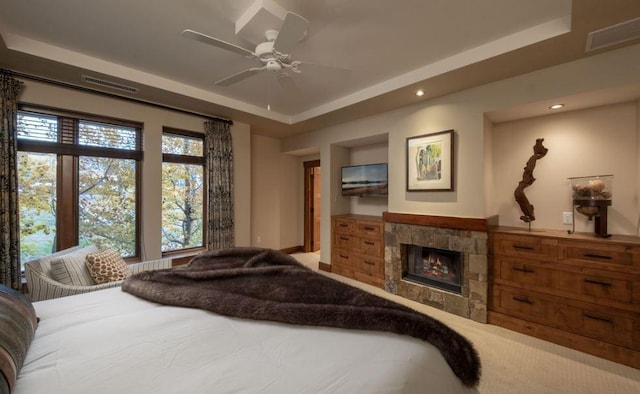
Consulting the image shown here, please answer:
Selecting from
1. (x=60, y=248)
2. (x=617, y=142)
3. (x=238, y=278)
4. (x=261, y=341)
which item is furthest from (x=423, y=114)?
(x=60, y=248)

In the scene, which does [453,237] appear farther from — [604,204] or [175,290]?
[175,290]

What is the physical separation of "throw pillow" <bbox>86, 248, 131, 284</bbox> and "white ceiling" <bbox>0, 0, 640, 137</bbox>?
1.89 meters

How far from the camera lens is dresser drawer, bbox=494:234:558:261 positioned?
2.35 meters

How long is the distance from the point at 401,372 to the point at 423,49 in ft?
8.58

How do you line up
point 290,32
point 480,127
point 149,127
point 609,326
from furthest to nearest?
1. point 149,127
2. point 480,127
3. point 609,326
4. point 290,32

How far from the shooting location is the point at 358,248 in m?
3.98

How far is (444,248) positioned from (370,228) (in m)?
1.12

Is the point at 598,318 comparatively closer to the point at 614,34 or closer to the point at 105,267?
Answer: the point at 614,34

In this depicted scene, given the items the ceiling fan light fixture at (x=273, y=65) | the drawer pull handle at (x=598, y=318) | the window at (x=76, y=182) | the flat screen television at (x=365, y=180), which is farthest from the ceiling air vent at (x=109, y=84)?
the drawer pull handle at (x=598, y=318)

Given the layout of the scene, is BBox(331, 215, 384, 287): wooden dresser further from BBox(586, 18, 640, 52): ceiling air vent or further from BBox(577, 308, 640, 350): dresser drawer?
BBox(586, 18, 640, 52): ceiling air vent

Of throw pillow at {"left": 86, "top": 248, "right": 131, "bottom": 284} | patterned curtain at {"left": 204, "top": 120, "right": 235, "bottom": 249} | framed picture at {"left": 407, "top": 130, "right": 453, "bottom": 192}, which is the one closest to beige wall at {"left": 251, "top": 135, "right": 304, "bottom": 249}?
patterned curtain at {"left": 204, "top": 120, "right": 235, "bottom": 249}

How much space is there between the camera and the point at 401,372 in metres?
0.96

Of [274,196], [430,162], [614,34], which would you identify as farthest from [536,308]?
[274,196]

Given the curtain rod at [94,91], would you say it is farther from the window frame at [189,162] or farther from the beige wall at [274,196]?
the beige wall at [274,196]
